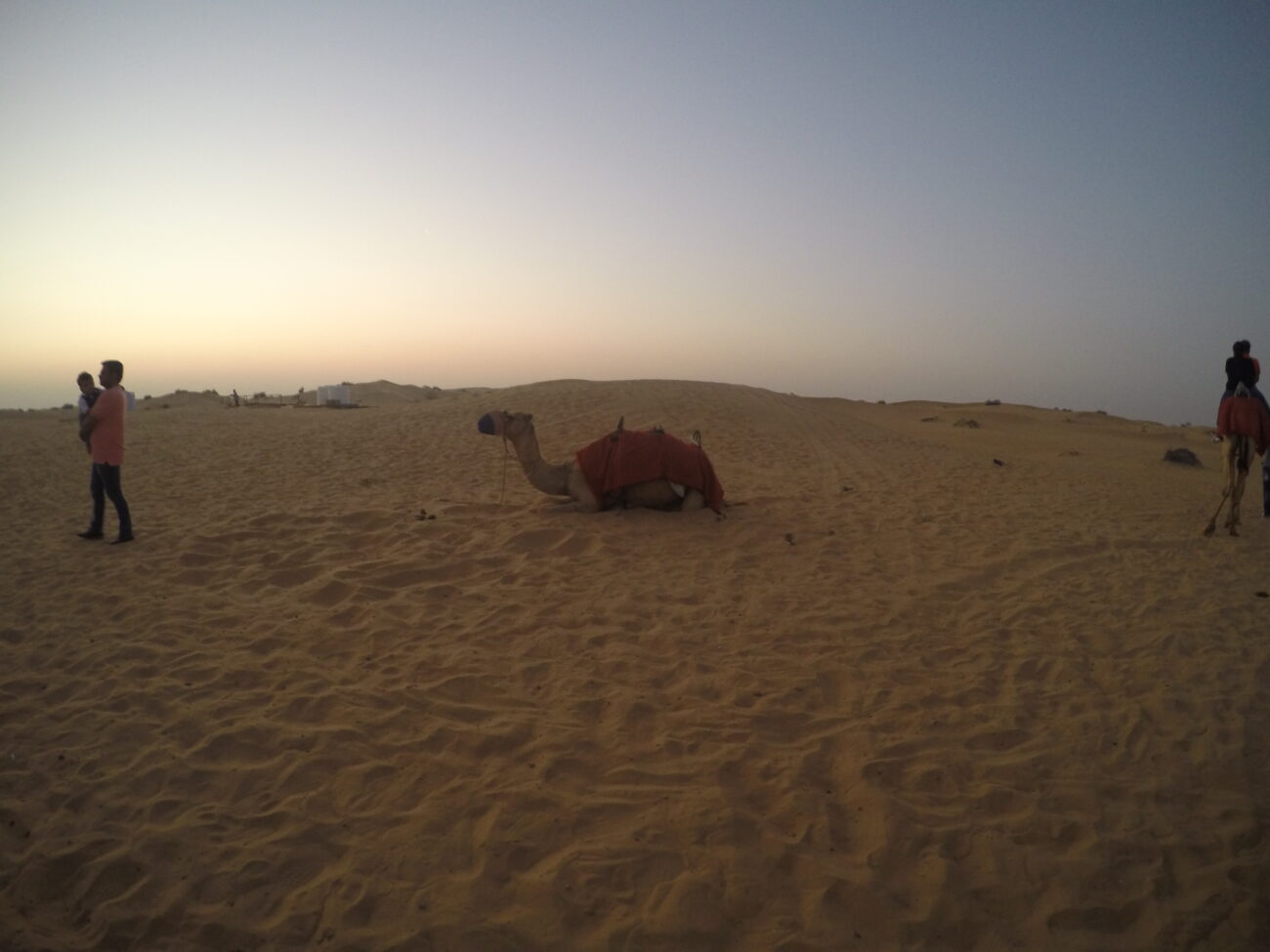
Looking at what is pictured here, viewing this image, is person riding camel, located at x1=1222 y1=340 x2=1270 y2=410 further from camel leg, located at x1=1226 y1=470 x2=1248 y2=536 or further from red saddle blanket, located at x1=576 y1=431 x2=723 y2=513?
red saddle blanket, located at x1=576 y1=431 x2=723 y2=513

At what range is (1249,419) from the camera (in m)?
9.79

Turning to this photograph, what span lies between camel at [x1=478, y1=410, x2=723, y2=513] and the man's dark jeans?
15.0 feet

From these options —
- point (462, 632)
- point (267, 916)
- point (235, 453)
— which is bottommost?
point (267, 916)

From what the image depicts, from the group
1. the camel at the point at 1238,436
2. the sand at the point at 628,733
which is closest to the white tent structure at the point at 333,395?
the sand at the point at 628,733

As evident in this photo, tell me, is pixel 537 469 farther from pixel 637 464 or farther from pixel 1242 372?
pixel 1242 372

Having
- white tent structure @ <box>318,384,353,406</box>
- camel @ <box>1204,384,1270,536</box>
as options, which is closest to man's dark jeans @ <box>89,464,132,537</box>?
camel @ <box>1204,384,1270,536</box>

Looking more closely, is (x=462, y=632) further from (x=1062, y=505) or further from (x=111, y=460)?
(x=1062, y=505)

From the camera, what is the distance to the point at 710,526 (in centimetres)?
989

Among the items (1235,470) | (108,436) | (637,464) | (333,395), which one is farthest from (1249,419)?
(333,395)

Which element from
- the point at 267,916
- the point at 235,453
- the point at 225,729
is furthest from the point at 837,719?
the point at 235,453

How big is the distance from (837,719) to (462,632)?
310cm

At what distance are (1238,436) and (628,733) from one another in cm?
966

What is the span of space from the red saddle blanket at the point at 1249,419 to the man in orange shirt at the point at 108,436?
13.5m

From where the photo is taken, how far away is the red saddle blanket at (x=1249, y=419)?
9742 millimetres
